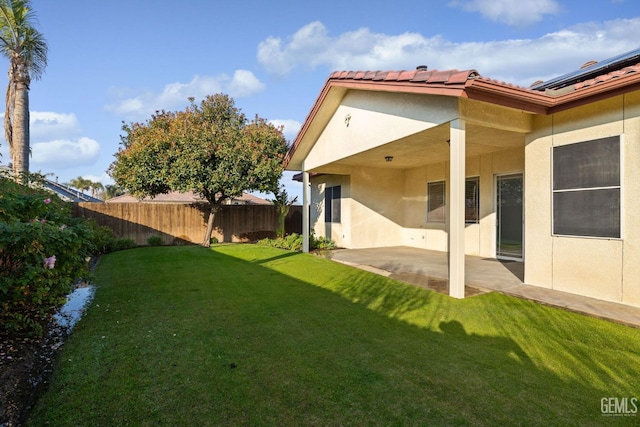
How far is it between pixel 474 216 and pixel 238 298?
864cm

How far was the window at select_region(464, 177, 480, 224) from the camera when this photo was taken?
11281 mm

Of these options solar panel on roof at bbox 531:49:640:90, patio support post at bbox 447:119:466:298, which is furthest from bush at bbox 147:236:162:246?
solar panel on roof at bbox 531:49:640:90

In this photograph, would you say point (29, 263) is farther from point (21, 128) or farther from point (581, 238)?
point (21, 128)

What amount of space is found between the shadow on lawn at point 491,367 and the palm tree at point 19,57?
49.0 ft

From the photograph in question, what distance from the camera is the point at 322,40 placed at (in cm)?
1873

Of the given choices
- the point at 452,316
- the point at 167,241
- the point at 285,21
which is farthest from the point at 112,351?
the point at 285,21

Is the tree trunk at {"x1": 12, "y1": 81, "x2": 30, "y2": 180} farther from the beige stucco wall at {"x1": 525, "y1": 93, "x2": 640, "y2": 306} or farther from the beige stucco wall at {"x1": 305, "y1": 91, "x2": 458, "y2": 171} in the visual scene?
the beige stucco wall at {"x1": 525, "y1": 93, "x2": 640, "y2": 306}

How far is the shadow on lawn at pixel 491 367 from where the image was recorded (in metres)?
2.89

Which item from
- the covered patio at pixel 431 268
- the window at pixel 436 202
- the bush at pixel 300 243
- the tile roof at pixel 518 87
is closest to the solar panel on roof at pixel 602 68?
the tile roof at pixel 518 87

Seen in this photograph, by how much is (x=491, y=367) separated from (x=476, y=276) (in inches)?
184

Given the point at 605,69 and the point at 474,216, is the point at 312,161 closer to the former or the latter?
the point at 474,216

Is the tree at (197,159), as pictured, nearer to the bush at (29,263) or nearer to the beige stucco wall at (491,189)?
the beige stucco wall at (491,189)

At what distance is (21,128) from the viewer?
44.3 ft

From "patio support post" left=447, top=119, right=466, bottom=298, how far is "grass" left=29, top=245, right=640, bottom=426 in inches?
16.6
